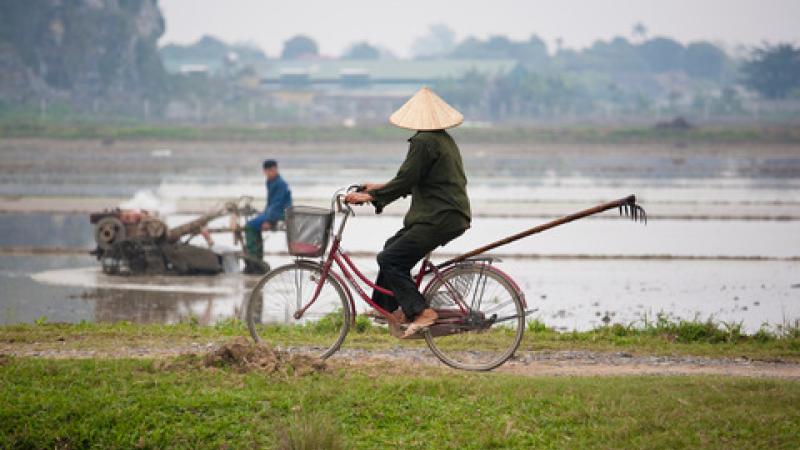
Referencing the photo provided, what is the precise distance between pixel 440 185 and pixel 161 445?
2.82m

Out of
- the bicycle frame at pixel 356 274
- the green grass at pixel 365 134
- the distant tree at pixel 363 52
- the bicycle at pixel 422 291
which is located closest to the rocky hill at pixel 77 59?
the green grass at pixel 365 134

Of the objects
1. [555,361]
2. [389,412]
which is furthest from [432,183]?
[555,361]

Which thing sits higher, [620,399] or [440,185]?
[440,185]

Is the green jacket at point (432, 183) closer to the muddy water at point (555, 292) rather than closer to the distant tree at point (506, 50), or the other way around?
the muddy water at point (555, 292)

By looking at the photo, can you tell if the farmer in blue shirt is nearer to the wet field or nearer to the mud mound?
the wet field

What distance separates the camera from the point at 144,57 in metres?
112

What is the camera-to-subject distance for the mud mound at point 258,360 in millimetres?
8852

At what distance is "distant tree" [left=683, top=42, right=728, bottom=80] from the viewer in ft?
580

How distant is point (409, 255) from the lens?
29.2 ft

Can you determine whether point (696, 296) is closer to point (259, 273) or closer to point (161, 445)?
point (259, 273)

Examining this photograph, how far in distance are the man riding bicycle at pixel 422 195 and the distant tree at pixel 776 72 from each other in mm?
122688

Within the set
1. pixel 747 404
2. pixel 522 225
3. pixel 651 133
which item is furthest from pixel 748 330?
pixel 651 133

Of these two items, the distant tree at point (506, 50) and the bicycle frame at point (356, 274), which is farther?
the distant tree at point (506, 50)

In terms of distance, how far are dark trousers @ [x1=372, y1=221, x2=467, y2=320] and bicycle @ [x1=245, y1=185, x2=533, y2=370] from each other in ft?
0.53
